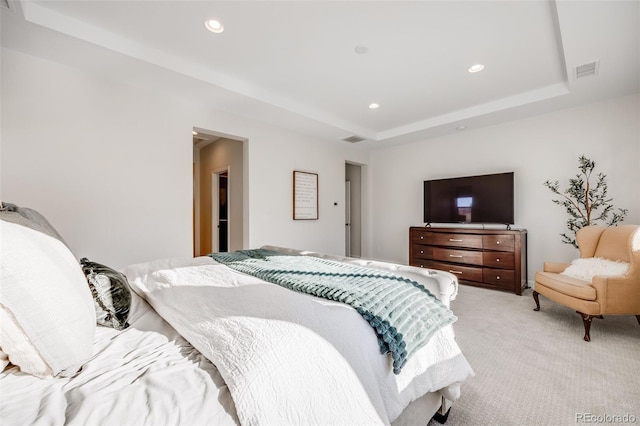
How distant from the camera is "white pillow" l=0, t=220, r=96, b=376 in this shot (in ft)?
2.15

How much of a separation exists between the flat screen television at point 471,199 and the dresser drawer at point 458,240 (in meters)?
0.40

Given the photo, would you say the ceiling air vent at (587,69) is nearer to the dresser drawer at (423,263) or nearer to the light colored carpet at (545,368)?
the light colored carpet at (545,368)

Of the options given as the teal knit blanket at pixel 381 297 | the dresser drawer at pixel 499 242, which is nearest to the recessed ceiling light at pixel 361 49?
the teal knit blanket at pixel 381 297

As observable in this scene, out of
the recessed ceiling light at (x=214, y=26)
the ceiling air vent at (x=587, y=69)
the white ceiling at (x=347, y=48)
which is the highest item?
the recessed ceiling light at (x=214, y=26)

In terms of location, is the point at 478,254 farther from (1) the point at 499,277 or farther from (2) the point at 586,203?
(2) the point at 586,203

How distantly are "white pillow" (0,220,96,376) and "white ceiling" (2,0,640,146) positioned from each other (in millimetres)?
2130

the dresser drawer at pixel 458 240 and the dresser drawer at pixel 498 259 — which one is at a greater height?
the dresser drawer at pixel 458 240

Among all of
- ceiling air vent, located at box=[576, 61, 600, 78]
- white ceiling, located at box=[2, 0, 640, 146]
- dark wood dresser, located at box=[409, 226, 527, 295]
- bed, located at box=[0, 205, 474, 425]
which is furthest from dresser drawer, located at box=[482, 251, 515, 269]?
bed, located at box=[0, 205, 474, 425]

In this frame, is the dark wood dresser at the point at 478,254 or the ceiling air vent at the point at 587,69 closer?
the ceiling air vent at the point at 587,69

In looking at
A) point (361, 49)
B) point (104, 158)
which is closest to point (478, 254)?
point (361, 49)

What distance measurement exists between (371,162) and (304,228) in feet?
7.77

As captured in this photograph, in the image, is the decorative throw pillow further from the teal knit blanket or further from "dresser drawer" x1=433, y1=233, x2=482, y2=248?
"dresser drawer" x1=433, y1=233, x2=482, y2=248

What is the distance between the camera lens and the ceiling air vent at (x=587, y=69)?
104 inches

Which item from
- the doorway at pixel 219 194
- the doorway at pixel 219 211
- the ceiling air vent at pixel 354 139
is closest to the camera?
the doorway at pixel 219 194
